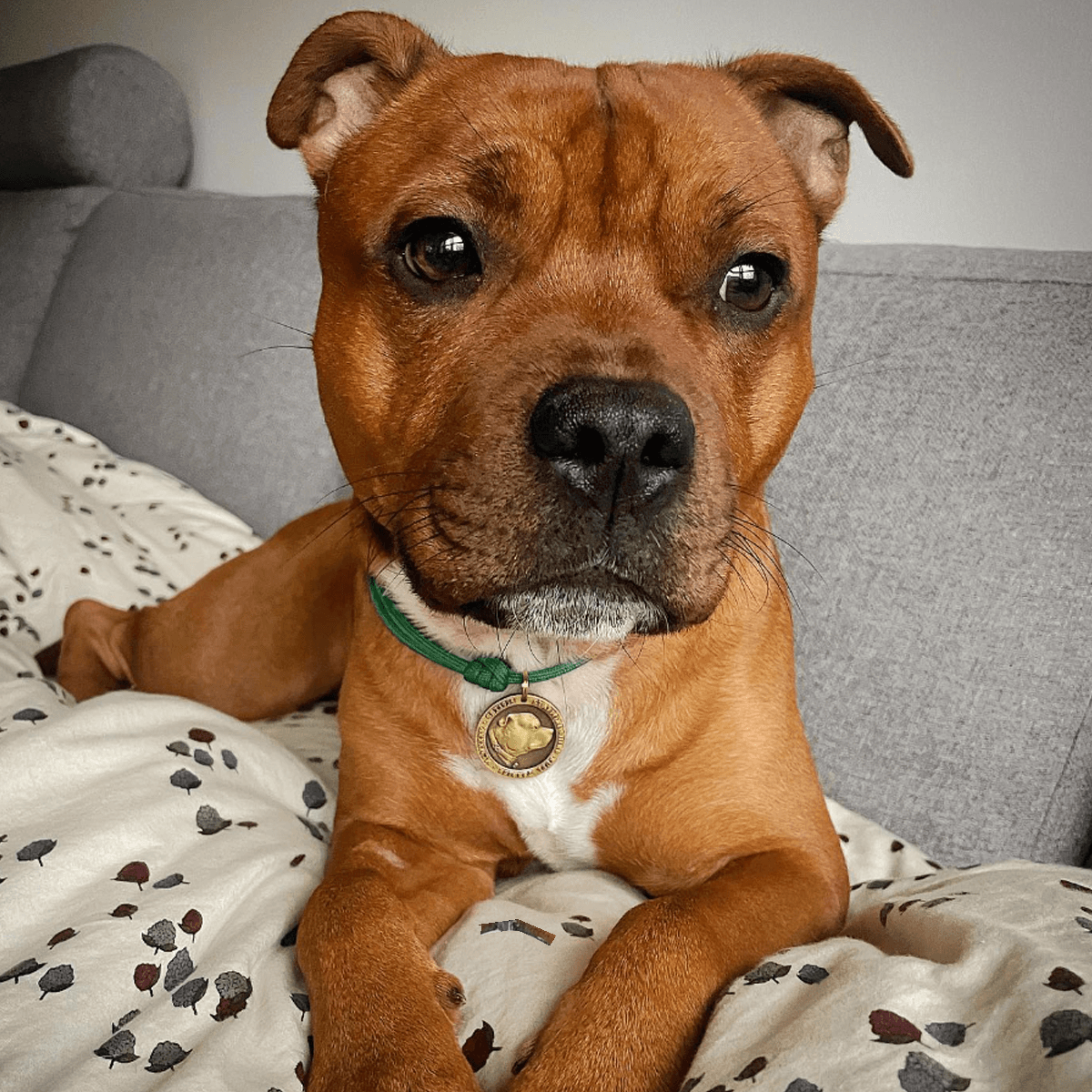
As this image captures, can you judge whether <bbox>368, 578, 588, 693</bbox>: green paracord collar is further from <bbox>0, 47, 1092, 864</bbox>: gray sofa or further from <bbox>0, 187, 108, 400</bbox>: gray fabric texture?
<bbox>0, 187, 108, 400</bbox>: gray fabric texture

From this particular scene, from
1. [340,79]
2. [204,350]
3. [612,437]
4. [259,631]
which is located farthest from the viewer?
[204,350]

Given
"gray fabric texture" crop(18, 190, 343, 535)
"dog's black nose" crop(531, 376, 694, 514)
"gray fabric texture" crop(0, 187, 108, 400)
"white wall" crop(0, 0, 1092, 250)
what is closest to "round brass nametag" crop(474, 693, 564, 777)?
"dog's black nose" crop(531, 376, 694, 514)

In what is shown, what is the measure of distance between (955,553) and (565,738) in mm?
941

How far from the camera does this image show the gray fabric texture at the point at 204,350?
335cm

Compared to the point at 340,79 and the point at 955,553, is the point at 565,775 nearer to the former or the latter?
the point at 955,553

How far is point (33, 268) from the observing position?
14.6 feet

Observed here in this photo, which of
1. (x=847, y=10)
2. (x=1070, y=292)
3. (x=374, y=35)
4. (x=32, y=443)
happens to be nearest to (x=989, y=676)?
(x=1070, y=292)

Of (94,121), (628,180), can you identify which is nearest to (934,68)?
(628,180)

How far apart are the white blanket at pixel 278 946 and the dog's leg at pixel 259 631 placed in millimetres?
428

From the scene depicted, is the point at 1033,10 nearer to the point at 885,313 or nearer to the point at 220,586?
the point at 885,313

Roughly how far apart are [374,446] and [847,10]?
2037 millimetres

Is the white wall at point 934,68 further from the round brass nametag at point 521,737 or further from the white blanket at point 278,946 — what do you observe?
the round brass nametag at point 521,737

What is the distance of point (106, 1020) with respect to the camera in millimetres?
1228

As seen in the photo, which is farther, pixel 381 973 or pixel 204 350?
pixel 204 350
